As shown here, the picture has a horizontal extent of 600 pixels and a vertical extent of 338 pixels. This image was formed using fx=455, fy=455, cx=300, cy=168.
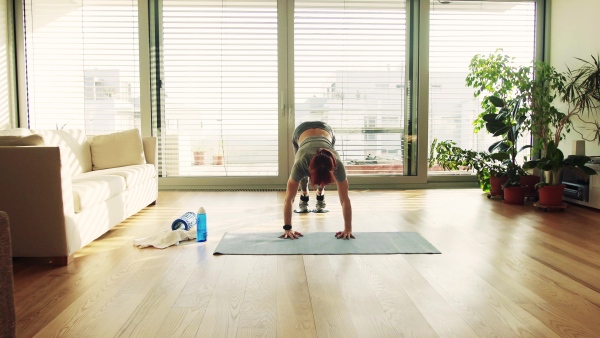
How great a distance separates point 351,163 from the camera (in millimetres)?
5797

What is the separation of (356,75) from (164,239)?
3.55 m

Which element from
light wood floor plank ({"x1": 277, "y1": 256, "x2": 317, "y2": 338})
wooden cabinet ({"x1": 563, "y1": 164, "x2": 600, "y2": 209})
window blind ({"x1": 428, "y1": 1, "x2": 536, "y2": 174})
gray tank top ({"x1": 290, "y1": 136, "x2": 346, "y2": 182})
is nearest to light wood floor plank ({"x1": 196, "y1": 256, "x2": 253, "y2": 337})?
light wood floor plank ({"x1": 277, "y1": 256, "x2": 317, "y2": 338})

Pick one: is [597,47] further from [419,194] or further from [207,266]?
[207,266]

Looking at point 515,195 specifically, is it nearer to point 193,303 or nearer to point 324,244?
point 324,244

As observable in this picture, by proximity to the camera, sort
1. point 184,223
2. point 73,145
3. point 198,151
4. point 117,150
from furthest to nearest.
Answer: point 198,151, point 117,150, point 73,145, point 184,223

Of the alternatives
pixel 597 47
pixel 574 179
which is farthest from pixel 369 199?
pixel 597 47

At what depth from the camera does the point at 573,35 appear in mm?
5199

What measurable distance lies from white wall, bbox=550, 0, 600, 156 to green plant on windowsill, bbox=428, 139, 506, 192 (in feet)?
3.26

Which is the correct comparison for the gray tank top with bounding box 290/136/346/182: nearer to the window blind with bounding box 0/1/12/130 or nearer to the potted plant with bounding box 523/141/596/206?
the potted plant with bounding box 523/141/596/206

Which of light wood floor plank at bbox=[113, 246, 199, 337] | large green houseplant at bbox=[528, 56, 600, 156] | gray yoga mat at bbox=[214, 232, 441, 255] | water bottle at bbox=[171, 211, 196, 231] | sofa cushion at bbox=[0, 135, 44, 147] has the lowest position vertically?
light wood floor plank at bbox=[113, 246, 199, 337]

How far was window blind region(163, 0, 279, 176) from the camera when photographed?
560cm


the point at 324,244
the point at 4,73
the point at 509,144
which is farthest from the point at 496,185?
the point at 4,73

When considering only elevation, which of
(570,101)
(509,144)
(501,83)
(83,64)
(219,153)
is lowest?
(219,153)

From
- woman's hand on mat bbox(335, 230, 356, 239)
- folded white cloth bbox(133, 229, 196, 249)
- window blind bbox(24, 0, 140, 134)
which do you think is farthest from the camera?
window blind bbox(24, 0, 140, 134)
